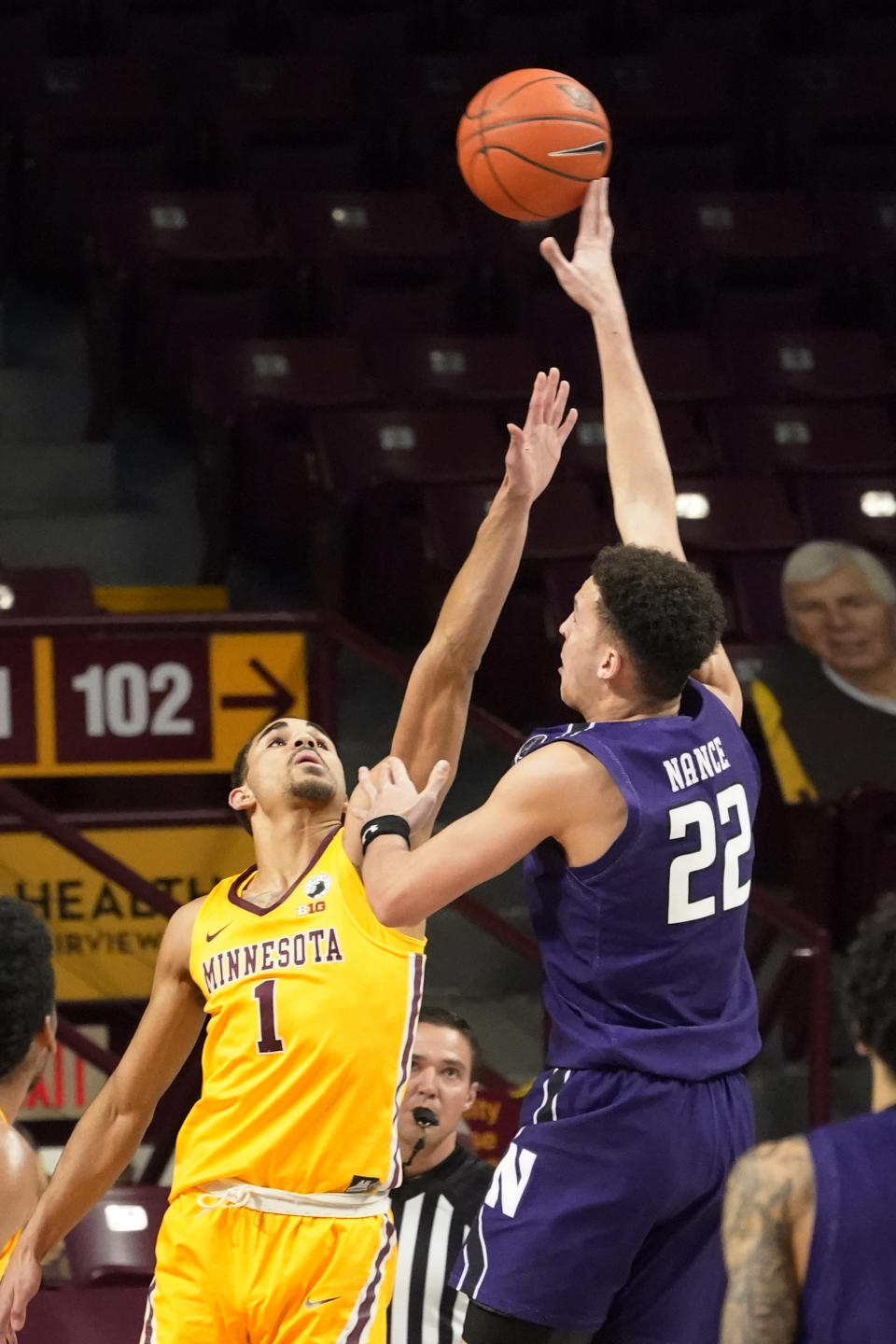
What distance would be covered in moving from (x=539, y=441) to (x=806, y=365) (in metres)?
5.08

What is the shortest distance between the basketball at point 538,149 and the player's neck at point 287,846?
1.56 metres

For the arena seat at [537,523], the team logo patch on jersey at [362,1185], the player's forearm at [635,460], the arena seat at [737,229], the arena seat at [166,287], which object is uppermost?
the arena seat at [737,229]

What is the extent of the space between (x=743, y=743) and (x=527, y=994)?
2.82m

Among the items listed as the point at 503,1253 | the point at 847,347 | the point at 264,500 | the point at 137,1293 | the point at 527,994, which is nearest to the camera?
the point at 503,1253

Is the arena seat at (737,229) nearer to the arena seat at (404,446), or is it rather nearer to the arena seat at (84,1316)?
the arena seat at (404,446)

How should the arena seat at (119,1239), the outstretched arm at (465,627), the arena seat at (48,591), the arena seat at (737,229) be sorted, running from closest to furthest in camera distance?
1. the outstretched arm at (465,627)
2. the arena seat at (119,1239)
3. the arena seat at (48,591)
4. the arena seat at (737,229)

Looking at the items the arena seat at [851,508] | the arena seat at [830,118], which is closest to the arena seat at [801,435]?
the arena seat at [851,508]

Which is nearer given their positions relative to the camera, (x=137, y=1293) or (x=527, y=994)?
(x=137, y=1293)

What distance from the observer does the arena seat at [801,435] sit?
8266 millimetres

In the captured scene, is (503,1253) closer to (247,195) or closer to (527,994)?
(527,994)

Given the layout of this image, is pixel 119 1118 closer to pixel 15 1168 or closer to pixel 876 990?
pixel 15 1168

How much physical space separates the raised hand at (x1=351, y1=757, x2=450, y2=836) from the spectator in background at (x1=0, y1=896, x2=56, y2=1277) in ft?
1.92

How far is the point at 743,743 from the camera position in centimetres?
343

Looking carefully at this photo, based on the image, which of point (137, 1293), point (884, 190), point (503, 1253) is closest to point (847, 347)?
point (884, 190)
